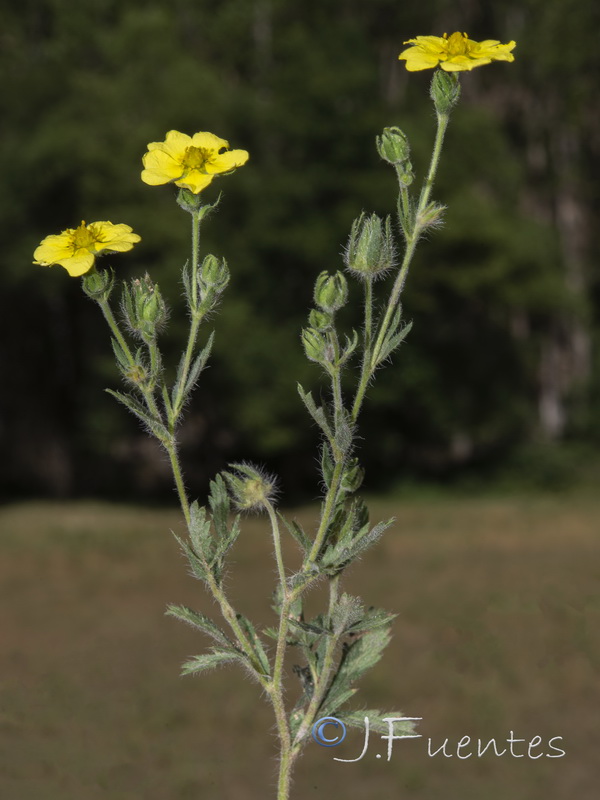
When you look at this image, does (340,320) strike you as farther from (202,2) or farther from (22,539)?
(202,2)

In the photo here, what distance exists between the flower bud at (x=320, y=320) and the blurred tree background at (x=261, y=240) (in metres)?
13.7

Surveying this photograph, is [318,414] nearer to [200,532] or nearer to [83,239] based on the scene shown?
[200,532]

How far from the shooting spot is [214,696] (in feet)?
24.8

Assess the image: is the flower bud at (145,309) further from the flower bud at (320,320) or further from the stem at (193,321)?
the flower bud at (320,320)

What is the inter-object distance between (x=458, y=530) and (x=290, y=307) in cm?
473

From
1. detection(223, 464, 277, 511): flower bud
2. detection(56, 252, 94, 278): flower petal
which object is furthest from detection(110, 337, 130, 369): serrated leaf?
detection(223, 464, 277, 511): flower bud

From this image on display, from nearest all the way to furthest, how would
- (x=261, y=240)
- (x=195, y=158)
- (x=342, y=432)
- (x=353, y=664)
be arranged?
(x=342, y=432) < (x=195, y=158) < (x=353, y=664) < (x=261, y=240)

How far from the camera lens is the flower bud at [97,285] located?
1.64 meters

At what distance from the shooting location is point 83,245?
5.41 feet

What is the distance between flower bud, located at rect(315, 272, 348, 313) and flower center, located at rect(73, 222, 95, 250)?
37cm

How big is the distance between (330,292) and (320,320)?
0.05 metres

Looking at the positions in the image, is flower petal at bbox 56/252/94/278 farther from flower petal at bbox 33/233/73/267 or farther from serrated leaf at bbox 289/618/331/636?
serrated leaf at bbox 289/618/331/636

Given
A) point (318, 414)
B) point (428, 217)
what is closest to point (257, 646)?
point (318, 414)

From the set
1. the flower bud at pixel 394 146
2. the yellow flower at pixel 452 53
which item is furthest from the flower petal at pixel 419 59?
the flower bud at pixel 394 146
